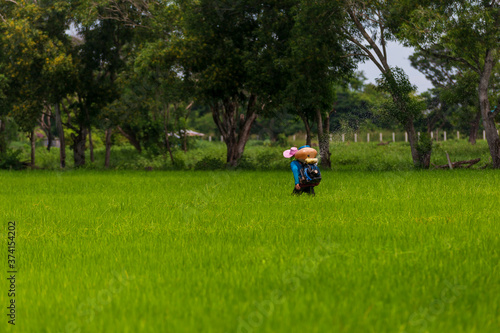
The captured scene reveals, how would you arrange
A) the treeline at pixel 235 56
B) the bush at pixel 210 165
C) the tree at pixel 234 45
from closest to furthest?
the treeline at pixel 235 56 → the tree at pixel 234 45 → the bush at pixel 210 165

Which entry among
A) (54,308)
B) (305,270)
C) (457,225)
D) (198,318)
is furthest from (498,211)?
(54,308)

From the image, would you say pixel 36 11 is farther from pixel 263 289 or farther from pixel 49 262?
pixel 263 289

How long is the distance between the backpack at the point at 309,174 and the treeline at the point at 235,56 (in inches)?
478

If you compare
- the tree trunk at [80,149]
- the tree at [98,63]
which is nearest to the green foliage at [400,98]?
the tree at [98,63]

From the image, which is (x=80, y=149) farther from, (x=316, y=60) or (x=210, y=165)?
(x=316, y=60)

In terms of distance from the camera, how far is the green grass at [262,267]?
4430 mm

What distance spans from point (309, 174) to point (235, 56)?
16.5 meters

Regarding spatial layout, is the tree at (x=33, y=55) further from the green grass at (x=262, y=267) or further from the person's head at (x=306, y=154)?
the person's head at (x=306, y=154)

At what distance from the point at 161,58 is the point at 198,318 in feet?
83.1

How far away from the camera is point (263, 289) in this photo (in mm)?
5234

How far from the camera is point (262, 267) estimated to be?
605cm

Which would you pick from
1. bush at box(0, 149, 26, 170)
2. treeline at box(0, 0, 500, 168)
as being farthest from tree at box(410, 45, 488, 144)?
bush at box(0, 149, 26, 170)

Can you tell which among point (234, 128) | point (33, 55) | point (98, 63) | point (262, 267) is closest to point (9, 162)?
point (33, 55)

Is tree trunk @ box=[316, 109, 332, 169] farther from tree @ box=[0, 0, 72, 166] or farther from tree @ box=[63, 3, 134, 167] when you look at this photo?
tree @ box=[0, 0, 72, 166]
